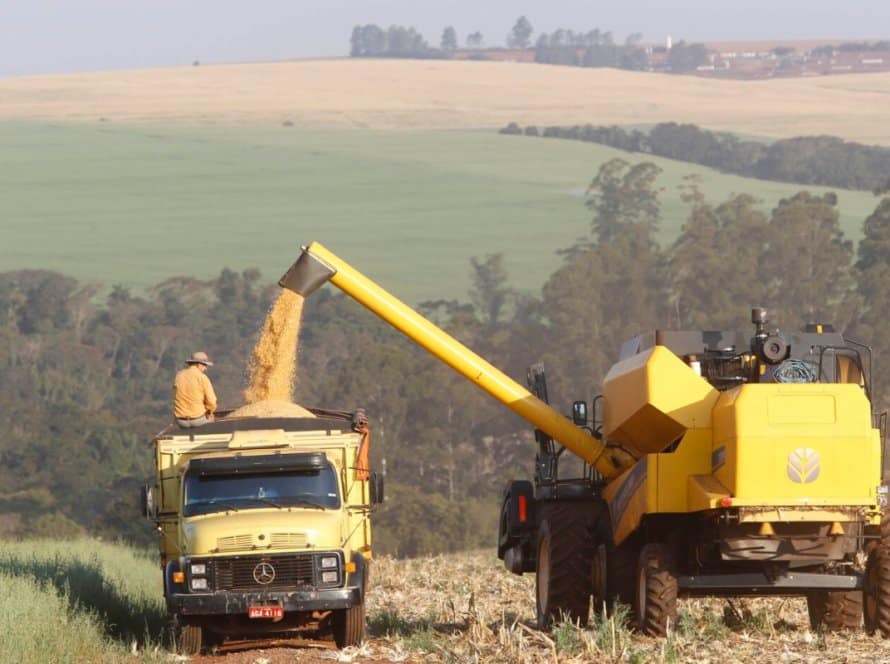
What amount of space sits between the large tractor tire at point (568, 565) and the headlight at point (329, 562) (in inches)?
87.8

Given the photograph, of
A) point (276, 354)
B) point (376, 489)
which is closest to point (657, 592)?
point (376, 489)

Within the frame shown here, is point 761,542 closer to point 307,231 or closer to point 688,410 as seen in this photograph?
point 688,410

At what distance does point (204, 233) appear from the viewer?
164750 mm

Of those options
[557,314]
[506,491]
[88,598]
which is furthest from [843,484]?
[557,314]

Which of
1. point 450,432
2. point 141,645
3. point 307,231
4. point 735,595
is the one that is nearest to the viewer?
point 735,595

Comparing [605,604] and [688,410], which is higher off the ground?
[688,410]

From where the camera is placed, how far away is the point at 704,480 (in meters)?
17.9

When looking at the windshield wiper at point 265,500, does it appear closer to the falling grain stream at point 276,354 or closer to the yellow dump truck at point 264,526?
the yellow dump truck at point 264,526

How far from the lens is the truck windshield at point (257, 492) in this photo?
19.8 metres

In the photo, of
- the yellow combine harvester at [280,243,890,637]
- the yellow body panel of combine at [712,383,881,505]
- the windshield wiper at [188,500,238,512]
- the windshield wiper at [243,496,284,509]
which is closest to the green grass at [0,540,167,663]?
the windshield wiper at [188,500,238,512]

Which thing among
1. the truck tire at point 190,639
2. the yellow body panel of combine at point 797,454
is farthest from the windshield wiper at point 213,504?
the yellow body panel of combine at point 797,454

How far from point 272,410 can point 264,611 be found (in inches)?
161

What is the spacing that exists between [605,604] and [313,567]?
9.75 feet

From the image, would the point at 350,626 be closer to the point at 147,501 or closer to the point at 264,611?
the point at 264,611
